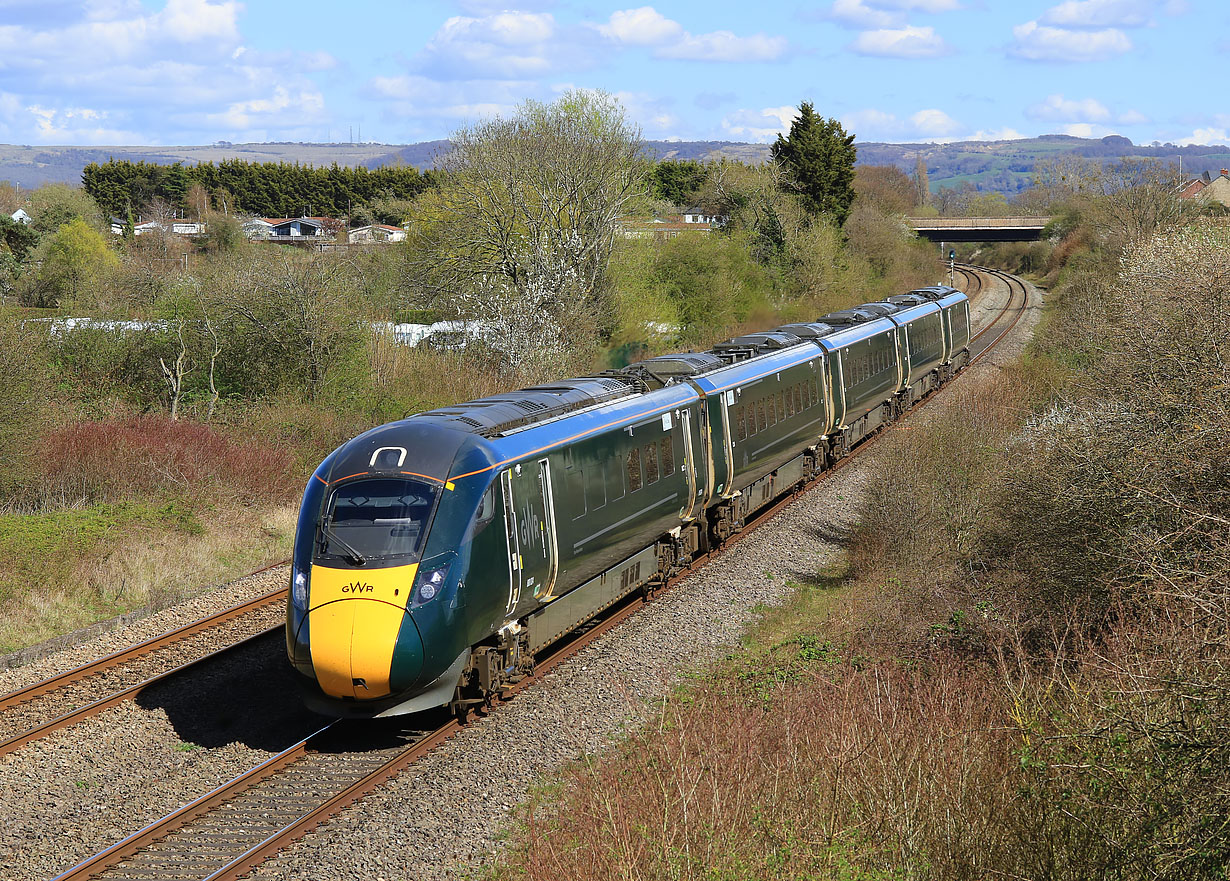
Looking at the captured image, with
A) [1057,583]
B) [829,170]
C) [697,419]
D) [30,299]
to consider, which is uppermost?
[829,170]

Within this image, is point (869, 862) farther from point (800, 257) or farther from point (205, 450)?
point (800, 257)

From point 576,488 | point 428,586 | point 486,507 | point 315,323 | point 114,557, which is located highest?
point 315,323

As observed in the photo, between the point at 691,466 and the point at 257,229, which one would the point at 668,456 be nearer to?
the point at 691,466

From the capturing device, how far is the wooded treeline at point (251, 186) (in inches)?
3654

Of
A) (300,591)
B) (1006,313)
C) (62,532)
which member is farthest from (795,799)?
(1006,313)

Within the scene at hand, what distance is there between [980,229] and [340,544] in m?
85.7

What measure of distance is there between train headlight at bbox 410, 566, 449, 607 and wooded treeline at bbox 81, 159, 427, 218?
85.8 meters

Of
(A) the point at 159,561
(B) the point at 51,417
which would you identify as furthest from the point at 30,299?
(A) the point at 159,561

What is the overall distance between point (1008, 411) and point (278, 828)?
62.7 ft

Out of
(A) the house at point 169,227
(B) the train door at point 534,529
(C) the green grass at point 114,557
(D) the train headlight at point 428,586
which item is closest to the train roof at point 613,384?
(B) the train door at point 534,529

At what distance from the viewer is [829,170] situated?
56.8 meters

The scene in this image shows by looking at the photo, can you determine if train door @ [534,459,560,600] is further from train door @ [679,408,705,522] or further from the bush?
the bush

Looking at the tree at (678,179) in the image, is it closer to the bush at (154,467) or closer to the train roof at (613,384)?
the train roof at (613,384)

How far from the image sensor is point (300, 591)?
10.4 meters
